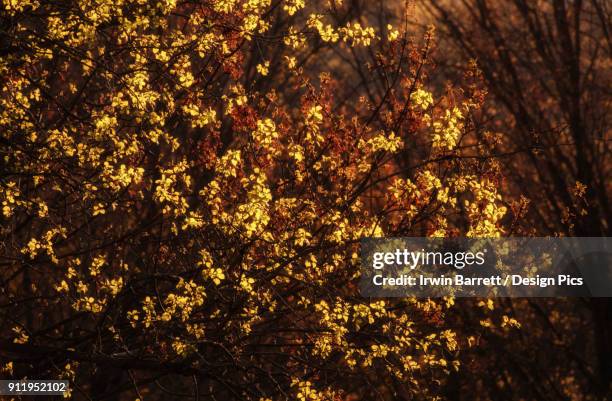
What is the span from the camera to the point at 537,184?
18.5 meters

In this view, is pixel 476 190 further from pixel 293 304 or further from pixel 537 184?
pixel 537 184

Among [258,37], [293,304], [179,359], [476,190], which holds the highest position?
[258,37]

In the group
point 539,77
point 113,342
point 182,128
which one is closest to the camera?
point 113,342

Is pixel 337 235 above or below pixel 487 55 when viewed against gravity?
below

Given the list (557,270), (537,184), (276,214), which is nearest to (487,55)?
(537,184)

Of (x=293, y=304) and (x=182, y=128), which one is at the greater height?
(x=182, y=128)

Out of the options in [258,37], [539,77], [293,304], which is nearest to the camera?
[258,37]

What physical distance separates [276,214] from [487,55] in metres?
10.2

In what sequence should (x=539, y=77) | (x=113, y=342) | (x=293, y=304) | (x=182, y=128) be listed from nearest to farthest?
(x=113, y=342) → (x=293, y=304) → (x=182, y=128) → (x=539, y=77)

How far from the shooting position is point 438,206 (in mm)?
10336

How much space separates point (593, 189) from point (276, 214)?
941cm

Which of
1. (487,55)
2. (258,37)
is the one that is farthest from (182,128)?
(258,37)

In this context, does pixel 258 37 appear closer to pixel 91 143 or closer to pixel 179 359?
pixel 91 143

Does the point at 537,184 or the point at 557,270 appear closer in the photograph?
the point at 557,270
